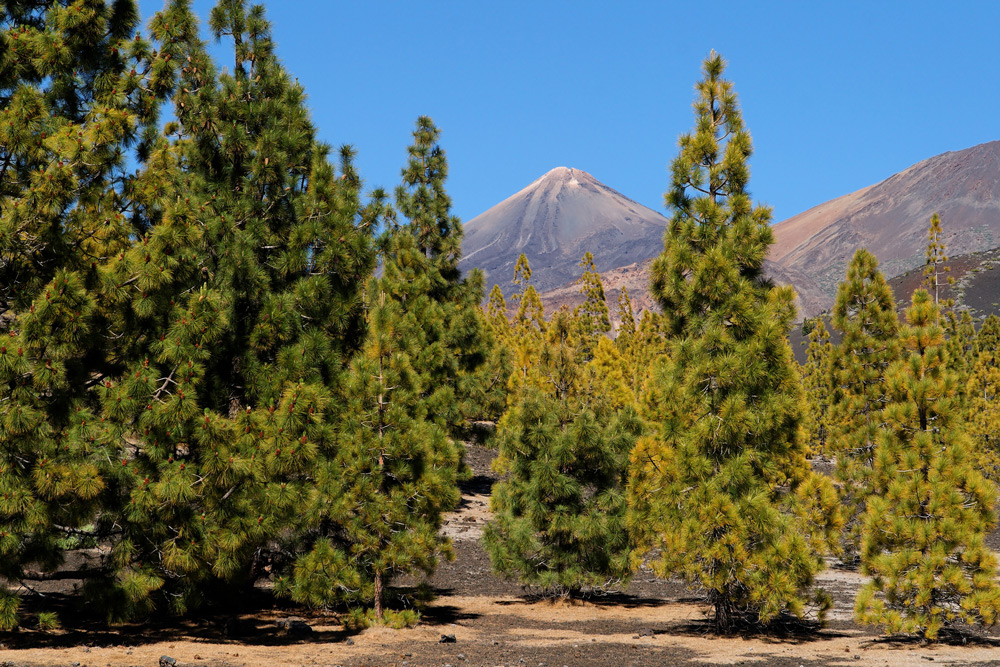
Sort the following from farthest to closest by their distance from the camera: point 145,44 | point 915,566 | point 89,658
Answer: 1. point 915,566
2. point 145,44
3. point 89,658

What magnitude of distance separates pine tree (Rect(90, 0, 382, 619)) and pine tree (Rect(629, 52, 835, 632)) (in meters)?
4.99

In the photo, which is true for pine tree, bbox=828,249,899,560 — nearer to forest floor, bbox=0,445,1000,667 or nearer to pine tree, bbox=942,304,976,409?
pine tree, bbox=942,304,976,409

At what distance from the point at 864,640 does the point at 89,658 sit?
1048 centimetres

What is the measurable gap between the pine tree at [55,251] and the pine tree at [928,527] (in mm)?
10659

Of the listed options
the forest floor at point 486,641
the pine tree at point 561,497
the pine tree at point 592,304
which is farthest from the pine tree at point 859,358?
the pine tree at point 592,304

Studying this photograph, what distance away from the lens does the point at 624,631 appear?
1321cm

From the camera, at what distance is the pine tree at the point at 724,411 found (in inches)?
471

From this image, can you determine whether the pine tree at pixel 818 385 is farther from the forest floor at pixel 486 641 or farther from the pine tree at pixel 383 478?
the pine tree at pixel 383 478

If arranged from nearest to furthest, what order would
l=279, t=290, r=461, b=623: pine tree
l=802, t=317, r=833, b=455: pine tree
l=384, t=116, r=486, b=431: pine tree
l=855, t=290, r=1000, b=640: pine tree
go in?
l=855, t=290, r=1000, b=640: pine tree < l=279, t=290, r=461, b=623: pine tree < l=384, t=116, r=486, b=431: pine tree < l=802, t=317, r=833, b=455: pine tree

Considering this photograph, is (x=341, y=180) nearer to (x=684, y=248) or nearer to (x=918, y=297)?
(x=684, y=248)

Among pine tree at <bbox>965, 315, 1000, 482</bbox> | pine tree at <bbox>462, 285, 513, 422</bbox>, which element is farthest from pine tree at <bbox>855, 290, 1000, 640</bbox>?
pine tree at <bbox>965, 315, 1000, 482</bbox>

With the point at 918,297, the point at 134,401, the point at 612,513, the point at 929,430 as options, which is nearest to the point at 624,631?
the point at 612,513

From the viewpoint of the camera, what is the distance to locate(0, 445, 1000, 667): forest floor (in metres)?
9.68

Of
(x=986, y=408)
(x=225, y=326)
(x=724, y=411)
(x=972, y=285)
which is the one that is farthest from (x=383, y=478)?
(x=972, y=285)
